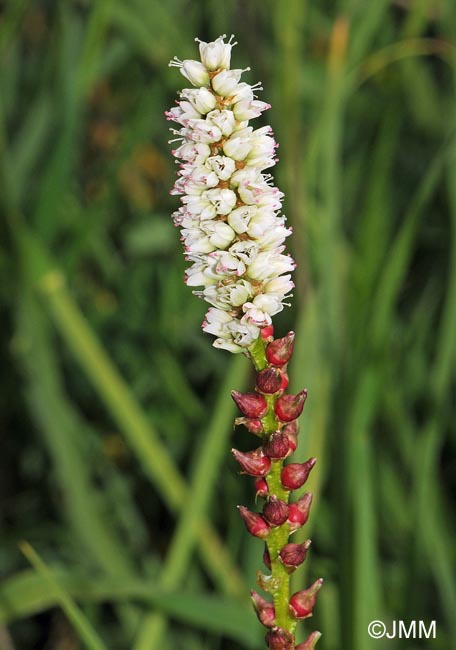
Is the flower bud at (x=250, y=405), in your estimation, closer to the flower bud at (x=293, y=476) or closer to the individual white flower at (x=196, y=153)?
the flower bud at (x=293, y=476)

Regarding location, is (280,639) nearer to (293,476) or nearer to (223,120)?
(293,476)

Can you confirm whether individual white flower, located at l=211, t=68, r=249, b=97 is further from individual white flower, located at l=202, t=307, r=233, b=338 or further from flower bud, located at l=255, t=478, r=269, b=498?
flower bud, located at l=255, t=478, r=269, b=498

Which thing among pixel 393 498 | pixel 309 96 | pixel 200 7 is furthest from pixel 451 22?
pixel 393 498

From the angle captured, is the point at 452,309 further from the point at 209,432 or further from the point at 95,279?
the point at 95,279

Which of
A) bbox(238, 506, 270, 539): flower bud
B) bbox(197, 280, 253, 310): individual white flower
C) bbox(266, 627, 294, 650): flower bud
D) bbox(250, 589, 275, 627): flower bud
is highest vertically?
bbox(197, 280, 253, 310): individual white flower

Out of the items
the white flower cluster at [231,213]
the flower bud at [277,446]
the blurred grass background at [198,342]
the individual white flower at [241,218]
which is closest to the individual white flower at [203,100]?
the white flower cluster at [231,213]

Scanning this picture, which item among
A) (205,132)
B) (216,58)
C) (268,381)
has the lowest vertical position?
(268,381)

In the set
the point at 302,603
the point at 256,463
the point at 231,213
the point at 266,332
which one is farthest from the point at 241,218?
the point at 302,603

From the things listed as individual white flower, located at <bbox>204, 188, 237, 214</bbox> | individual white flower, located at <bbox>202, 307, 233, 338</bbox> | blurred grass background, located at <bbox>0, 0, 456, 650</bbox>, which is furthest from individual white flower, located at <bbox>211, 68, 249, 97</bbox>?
blurred grass background, located at <bbox>0, 0, 456, 650</bbox>
